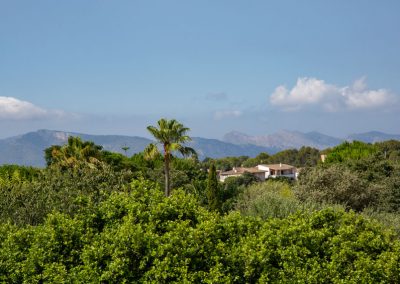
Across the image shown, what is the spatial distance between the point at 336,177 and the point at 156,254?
2839 centimetres

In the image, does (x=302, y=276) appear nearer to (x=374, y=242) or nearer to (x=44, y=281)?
(x=374, y=242)

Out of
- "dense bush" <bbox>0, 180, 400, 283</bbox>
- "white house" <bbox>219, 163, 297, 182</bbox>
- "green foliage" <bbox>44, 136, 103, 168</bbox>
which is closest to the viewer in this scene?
"dense bush" <bbox>0, 180, 400, 283</bbox>

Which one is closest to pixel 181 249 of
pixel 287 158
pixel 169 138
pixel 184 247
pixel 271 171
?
pixel 184 247

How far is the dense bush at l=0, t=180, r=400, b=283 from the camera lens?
1118 centimetres

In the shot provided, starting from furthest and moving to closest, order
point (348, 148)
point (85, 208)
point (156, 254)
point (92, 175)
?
point (348, 148) < point (92, 175) < point (85, 208) < point (156, 254)

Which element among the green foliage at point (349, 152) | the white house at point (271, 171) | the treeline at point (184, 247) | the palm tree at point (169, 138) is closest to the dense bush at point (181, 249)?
the treeline at point (184, 247)

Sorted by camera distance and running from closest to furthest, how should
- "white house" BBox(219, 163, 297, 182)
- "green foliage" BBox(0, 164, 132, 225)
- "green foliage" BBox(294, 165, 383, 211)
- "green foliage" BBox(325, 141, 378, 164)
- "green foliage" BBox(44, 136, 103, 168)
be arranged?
"green foliage" BBox(0, 164, 132, 225), "green foliage" BBox(294, 165, 383, 211), "green foliage" BBox(44, 136, 103, 168), "green foliage" BBox(325, 141, 378, 164), "white house" BBox(219, 163, 297, 182)

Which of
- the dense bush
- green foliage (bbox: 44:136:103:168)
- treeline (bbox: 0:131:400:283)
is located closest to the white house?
green foliage (bbox: 44:136:103:168)

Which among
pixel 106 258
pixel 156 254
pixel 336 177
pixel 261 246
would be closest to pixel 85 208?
pixel 106 258

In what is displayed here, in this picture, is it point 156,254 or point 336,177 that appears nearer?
point 156,254

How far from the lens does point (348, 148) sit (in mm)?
87938

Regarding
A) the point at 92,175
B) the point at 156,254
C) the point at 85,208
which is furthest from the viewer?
the point at 92,175

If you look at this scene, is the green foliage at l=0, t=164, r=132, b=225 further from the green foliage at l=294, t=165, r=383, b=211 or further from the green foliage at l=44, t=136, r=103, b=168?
the green foliage at l=294, t=165, r=383, b=211

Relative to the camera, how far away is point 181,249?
1131cm
